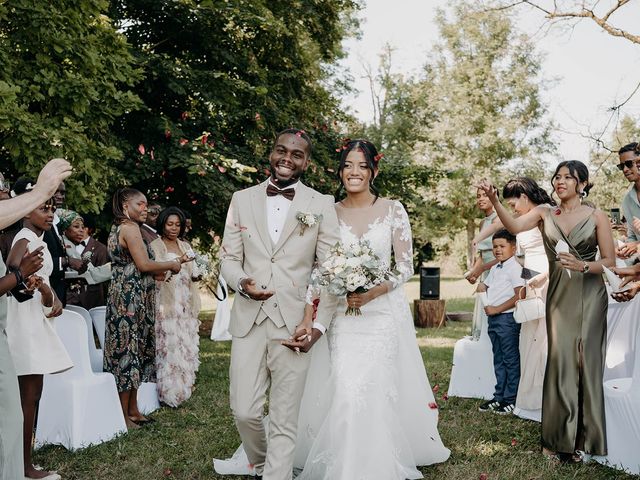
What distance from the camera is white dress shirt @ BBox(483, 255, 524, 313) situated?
24.0 feet

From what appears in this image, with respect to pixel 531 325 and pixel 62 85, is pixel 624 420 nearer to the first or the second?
pixel 531 325

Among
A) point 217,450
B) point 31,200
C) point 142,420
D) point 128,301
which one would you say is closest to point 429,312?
point 142,420

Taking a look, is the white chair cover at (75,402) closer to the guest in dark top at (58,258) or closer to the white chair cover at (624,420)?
the guest in dark top at (58,258)

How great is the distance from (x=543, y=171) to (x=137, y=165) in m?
29.1

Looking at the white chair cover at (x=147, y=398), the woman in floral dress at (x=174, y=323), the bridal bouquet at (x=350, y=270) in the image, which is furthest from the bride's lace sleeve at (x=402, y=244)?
the white chair cover at (x=147, y=398)

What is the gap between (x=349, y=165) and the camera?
511cm

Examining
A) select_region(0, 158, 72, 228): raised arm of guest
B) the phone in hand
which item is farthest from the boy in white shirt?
select_region(0, 158, 72, 228): raised arm of guest

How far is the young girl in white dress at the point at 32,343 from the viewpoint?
4969 millimetres

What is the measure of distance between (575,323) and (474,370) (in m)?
2.73

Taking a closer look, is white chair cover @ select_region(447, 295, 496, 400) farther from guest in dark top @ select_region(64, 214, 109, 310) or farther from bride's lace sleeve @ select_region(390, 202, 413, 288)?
guest in dark top @ select_region(64, 214, 109, 310)

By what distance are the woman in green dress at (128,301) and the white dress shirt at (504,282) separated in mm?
3727

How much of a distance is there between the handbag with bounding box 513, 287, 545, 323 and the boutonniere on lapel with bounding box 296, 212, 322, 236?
3.10 m

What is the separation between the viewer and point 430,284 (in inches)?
671

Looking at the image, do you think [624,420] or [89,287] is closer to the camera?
[624,420]
